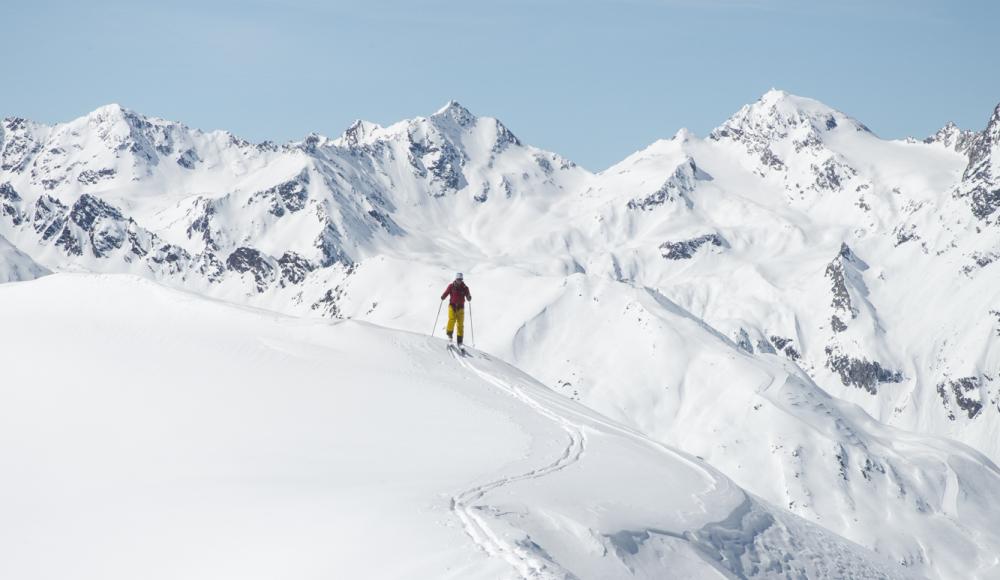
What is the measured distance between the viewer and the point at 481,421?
73.0 ft

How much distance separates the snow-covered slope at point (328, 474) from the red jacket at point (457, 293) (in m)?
4.82

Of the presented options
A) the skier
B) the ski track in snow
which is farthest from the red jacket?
the ski track in snow

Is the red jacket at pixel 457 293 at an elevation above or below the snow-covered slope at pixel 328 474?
above

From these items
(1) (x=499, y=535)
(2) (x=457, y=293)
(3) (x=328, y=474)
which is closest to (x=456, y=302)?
(2) (x=457, y=293)

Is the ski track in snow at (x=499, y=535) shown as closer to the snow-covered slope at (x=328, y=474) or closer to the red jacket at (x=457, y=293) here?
the snow-covered slope at (x=328, y=474)

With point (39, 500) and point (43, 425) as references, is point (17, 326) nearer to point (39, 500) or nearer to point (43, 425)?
point (43, 425)

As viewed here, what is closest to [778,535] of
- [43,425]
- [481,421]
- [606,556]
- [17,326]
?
[606,556]

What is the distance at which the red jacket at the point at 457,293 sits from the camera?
3394 centimetres

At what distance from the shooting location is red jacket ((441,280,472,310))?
33.9 m

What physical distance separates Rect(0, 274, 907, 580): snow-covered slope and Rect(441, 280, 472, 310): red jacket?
15.8 feet

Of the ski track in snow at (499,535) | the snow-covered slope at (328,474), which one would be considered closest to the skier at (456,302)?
the snow-covered slope at (328,474)

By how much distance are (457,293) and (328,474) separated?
17.5 meters

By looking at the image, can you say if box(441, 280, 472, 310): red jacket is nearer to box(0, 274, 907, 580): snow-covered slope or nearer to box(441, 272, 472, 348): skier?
box(441, 272, 472, 348): skier

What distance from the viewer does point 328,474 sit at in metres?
17.2
